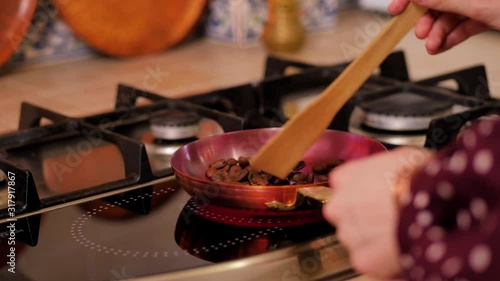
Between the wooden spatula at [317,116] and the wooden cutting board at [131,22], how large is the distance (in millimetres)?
773

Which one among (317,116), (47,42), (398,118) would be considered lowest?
(47,42)

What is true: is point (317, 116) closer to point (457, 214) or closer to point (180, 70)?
point (457, 214)

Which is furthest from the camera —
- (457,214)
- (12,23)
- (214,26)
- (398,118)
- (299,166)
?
(214,26)

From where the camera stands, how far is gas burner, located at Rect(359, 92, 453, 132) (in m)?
1.03

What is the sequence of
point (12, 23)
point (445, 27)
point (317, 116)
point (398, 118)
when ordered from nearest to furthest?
point (317, 116)
point (445, 27)
point (398, 118)
point (12, 23)

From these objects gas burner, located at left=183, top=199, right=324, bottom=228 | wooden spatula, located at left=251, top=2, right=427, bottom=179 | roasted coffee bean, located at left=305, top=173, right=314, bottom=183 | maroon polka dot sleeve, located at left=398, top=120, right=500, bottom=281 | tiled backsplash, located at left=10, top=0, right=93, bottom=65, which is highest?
maroon polka dot sleeve, located at left=398, top=120, right=500, bottom=281

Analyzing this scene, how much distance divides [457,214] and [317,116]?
30 centimetres

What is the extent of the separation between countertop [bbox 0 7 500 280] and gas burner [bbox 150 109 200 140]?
0.18 m

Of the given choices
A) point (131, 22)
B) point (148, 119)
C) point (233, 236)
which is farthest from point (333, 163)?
point (131, 22)

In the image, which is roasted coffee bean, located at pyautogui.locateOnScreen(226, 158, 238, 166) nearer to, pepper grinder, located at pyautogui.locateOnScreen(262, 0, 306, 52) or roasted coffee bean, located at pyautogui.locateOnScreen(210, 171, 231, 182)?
roasted coffee bean, located at pyautogui.locateOnScreen(210, 171, 231, 182)

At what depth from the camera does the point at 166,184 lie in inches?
34.5

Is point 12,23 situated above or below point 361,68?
below

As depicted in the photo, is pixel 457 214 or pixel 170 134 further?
pixel 170 134

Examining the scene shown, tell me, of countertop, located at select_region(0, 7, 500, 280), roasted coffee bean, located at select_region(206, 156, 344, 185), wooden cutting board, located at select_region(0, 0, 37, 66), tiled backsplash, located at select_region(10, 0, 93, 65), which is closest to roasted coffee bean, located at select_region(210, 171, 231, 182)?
roasted coffee bean, located at select_region(206, 156, 344, 185)
